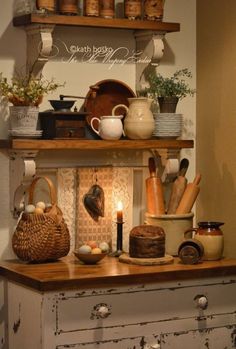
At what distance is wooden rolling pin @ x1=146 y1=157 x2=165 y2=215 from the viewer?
145 inches

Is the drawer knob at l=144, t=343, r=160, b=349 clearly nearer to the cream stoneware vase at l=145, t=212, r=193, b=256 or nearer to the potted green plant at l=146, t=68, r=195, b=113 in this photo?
the cream stoneware vase at l=145, t=212, r=193, b=256

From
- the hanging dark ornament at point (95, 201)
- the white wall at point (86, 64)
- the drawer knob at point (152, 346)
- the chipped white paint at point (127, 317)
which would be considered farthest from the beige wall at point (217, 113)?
the drawer knob at point (152, 346)

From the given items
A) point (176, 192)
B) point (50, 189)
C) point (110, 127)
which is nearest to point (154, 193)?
point (176, 192)

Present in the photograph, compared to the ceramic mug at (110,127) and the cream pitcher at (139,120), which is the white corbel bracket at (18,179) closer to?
the ceramic mug at (110,127)

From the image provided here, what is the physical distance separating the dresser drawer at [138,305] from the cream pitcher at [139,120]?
0.66 m

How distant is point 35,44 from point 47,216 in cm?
71

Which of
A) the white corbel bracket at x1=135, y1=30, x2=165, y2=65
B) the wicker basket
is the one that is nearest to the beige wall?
the white corbel bracket at x1=135, y1=30, x2=165, y2=65

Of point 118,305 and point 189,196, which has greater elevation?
point 189,196

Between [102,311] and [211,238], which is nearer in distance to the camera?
[102,311]

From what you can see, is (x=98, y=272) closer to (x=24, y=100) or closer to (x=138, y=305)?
(x=138, y=305)

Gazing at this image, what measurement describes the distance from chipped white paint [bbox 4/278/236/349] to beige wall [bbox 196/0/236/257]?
15.6 inches

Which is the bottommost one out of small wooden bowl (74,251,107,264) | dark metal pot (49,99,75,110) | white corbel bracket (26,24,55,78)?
small wooden bowl (74,251,107,264)

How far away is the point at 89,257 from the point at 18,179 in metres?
0.45

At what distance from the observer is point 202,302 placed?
337 centimetres
